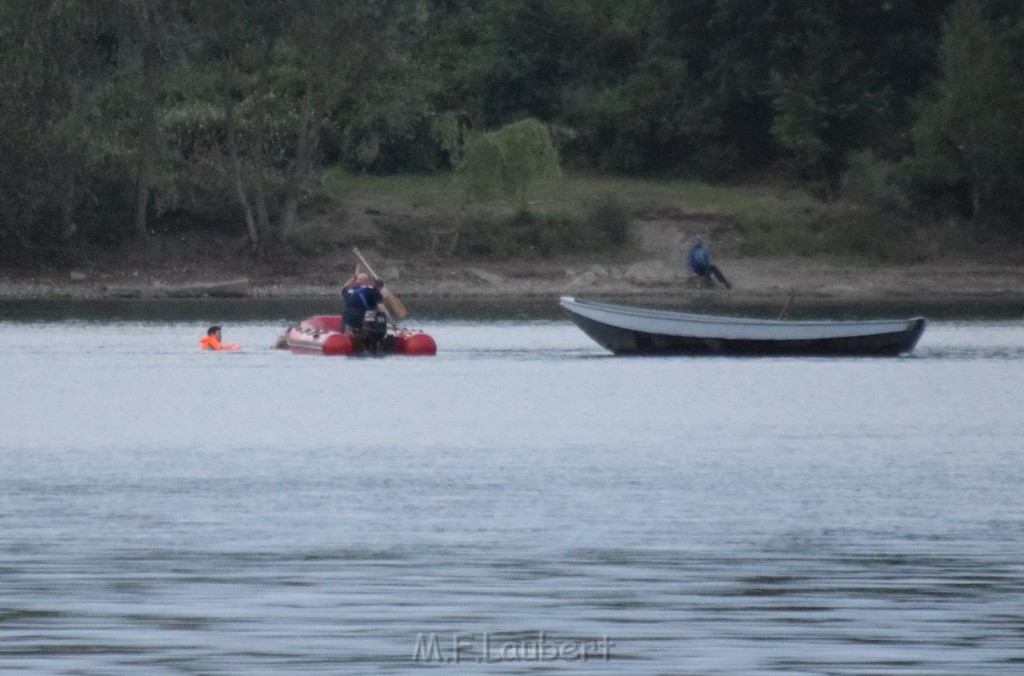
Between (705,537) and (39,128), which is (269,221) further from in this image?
(705,537)

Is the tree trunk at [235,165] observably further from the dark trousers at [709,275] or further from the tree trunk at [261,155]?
the dark trousers at [709,275]

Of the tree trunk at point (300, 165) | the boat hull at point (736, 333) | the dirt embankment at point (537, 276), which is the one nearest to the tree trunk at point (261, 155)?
the tree trunk at point (300, 165)

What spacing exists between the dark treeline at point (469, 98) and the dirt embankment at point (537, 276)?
4.19 feet

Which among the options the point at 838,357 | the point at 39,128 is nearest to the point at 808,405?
the point at 838,357

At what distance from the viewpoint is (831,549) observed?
1897 centimetres

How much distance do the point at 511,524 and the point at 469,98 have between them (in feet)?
207

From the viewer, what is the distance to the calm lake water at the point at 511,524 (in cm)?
1480

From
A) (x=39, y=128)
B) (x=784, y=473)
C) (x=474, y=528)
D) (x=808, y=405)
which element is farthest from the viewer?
(x=39, y=128)

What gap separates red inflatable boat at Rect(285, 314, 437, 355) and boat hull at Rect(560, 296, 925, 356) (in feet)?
10.7

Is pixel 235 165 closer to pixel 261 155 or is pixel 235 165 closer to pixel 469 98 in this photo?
pixel 261 155

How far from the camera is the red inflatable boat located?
45.1 meters

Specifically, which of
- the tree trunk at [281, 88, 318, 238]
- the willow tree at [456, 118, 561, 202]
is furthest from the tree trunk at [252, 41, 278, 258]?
the willow tree at [456, 118, 561, 202]

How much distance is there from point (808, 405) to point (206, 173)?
43.1 meters

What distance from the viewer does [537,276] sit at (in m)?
74.7
